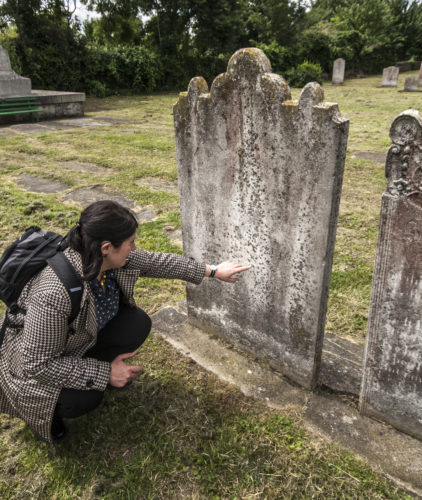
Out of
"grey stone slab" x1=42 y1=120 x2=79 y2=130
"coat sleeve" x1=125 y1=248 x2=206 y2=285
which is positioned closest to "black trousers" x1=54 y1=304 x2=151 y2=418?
"coat sleeve" x1=125 y1=248 x2=206 y2=285

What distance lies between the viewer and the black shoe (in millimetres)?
2062

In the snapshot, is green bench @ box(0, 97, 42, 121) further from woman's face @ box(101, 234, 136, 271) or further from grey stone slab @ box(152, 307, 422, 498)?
woman's face @ box(101, 234, 136, 271)

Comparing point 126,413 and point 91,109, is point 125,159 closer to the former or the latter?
point 126,413

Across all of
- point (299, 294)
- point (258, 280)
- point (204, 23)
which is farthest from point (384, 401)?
point (204, 23)

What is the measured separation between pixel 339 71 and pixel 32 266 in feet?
87.8

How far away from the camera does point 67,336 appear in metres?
1.94

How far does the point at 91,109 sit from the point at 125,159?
342 inches

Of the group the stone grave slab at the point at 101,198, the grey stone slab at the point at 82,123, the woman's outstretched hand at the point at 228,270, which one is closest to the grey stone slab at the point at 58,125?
the grey stone slab at the point at 82,123

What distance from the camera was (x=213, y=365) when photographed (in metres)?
2.63

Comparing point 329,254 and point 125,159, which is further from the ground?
point 329,254

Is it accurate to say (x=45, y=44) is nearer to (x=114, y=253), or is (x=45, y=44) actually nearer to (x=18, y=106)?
(x=18, y=106)

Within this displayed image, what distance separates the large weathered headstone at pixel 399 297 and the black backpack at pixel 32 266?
1.39m

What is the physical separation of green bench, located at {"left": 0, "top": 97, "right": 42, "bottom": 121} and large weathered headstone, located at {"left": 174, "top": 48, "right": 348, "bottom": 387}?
1067cm

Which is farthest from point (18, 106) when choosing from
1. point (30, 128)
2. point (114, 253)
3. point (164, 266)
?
point (114, 253)
